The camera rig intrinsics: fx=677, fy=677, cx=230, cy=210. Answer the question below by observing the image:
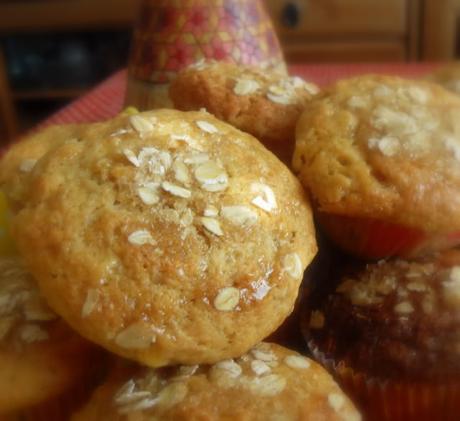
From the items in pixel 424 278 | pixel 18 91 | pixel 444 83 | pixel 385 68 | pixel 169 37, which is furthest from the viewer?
pixel 18 91

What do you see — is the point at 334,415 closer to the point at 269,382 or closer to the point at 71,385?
the point at 269,382

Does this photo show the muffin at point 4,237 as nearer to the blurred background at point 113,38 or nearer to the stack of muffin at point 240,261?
the stack of muffin at point 240,261

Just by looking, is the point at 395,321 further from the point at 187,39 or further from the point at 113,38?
the point at 113,38

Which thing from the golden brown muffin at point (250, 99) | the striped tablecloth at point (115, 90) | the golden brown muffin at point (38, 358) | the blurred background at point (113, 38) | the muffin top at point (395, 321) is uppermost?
the golden brown muffin at point (250, 99)

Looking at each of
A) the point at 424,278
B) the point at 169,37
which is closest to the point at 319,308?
the point at 424,278

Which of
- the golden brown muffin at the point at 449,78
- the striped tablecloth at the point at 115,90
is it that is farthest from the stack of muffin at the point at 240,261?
the striped tablecloth at the point at 115,90

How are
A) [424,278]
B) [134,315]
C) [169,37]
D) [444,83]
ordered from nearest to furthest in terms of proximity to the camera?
[134,315] < [424,278] < [444,83] < [169,37]

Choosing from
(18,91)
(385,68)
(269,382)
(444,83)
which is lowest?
(18,91)
